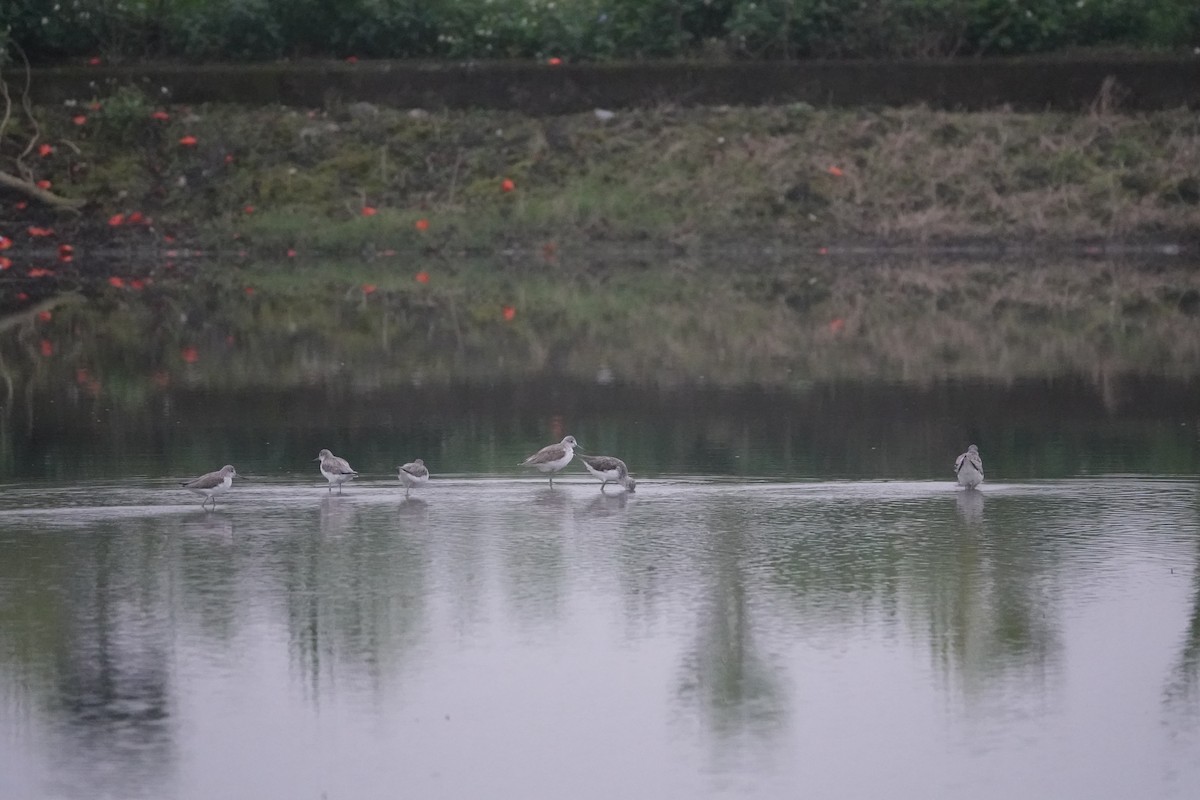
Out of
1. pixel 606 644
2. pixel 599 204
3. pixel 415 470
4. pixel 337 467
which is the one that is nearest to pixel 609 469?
pixel 415 470

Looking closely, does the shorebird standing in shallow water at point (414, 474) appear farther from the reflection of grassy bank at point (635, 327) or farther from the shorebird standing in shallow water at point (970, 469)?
the reflection of grassy bank at point (635, 327)

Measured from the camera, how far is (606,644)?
28.6ft

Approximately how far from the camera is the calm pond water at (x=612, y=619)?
7.07 metres

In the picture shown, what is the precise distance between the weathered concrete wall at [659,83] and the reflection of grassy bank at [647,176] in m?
1.13

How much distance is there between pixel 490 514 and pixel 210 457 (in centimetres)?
333

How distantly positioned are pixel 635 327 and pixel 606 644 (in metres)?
16.0

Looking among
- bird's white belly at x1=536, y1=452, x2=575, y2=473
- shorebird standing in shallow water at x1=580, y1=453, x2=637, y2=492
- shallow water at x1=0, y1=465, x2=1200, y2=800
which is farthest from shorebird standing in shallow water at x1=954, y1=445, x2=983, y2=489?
bird's white belly at x1=536, y1=452, x2=575, y2=473

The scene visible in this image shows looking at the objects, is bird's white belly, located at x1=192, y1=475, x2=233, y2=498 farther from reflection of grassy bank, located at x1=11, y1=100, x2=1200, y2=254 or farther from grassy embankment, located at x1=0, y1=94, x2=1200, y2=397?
reflection of grassy bank, located at x1=11, y1=100, x2=1200, y2=254

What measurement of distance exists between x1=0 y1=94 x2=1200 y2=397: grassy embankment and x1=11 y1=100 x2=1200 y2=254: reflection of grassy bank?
0.05 metres

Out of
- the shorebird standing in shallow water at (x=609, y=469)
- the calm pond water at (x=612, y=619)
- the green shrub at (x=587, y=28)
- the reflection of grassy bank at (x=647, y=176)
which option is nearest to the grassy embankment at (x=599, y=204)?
the reflection of grassy bank at (x=647, y=176)

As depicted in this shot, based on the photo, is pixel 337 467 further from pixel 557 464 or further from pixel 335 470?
pixel 557 464

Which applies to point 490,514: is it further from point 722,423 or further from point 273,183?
point 273,183

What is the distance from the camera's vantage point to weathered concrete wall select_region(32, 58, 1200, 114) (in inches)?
→ 1655

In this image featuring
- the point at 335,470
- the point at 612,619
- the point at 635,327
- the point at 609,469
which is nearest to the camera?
the point at 612,619
